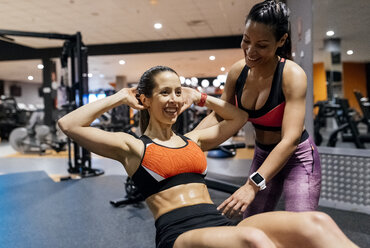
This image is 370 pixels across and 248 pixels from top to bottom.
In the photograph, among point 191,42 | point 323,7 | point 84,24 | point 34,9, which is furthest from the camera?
point 191,42

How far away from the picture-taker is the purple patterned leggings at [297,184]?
4.62 feet

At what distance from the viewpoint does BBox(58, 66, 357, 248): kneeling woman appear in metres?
1.13

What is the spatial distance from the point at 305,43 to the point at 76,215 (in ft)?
10.1

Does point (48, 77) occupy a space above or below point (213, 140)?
above

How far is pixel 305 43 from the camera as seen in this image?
11.2 feet

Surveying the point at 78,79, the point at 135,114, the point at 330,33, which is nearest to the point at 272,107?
the point at 330,33

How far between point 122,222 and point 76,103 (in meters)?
2.52

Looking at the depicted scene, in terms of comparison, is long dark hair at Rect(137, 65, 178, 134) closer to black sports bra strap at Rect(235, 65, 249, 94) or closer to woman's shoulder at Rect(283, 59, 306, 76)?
black sports bra strap at Rect(235, 65, 249, 94)

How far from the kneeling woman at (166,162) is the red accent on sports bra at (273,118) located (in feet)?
1.13

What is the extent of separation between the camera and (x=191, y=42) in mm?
10125

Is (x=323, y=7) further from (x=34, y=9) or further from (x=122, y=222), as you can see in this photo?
(x=34, y=9)

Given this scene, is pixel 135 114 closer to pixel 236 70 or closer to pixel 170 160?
pixel 236 70

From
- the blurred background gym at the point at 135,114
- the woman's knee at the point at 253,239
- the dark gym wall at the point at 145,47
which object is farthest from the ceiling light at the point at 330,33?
the dark gym wall at the point at 145,47

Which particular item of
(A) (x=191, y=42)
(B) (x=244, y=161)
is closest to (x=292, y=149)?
(B) (x=244, y=161)
